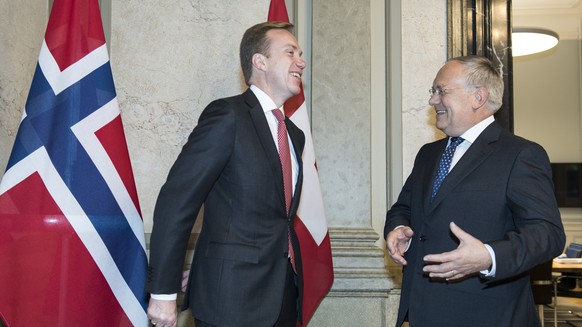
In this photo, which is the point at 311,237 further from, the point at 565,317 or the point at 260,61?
the point at 565,317

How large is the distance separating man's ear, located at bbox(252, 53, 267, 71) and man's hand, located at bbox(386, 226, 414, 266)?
2.77 ft

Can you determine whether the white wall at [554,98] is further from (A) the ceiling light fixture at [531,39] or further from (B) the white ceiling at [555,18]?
(A) the ceiling light fixture at [531,39]

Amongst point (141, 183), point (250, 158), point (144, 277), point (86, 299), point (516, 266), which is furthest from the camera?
point (141, 183)

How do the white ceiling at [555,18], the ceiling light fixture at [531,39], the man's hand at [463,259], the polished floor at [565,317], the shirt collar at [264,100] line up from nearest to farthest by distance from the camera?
the man's hand at [463,259], the shirt collar at [264,100], the polished floor at [565,317], the ceiling light fixture at [531,39], the white ceiling at [555,18]

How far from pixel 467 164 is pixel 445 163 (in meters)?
0.16

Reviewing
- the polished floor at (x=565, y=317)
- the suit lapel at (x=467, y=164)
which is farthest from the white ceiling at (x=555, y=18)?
the suit lapel at (x=467, y=164)

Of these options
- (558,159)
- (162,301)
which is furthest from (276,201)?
(558,159)

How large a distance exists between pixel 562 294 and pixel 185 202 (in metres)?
6.05

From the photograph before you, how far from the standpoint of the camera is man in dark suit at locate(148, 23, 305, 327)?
6.53ft

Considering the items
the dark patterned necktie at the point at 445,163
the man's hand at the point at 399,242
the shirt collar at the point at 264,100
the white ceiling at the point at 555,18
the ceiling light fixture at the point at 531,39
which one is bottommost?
the man's hand at the point at 399,242

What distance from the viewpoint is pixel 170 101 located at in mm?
3490

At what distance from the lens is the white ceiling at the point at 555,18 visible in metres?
9.81

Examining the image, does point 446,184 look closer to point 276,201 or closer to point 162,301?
point 276,201

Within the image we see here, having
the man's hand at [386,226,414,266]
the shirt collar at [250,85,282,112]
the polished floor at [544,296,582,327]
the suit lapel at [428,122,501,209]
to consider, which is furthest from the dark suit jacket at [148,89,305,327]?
the polished floor at [544,296,582,327]
